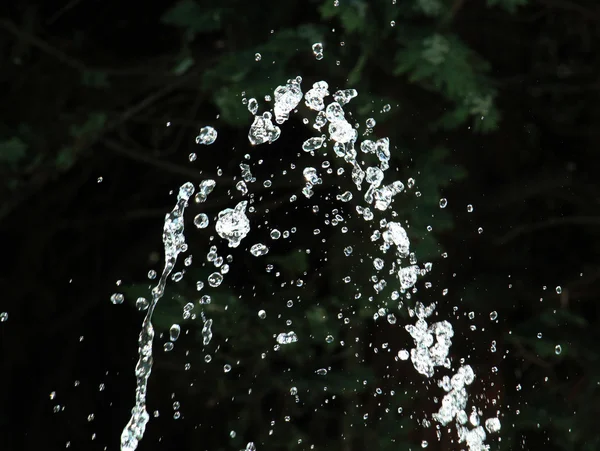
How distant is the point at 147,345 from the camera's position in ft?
8.76

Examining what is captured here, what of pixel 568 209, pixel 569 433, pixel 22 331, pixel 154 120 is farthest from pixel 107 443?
pixel 568 209

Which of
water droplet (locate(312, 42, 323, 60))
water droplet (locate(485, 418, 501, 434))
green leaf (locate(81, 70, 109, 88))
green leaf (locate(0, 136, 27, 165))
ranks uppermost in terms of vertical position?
water droplet (locate(312, 42, 323, 60))

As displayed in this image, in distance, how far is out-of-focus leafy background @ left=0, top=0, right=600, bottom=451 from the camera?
7.68ft

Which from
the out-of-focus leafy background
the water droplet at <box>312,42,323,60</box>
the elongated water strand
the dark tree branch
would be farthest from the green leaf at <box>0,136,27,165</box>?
the dark tree branch

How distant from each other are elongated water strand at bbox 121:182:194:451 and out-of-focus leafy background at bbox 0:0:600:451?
0.13 feet

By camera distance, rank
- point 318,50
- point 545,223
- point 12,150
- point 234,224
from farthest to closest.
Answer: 1. point 234,224
2. point 545,223
3. point 12,150
4. point 318,50

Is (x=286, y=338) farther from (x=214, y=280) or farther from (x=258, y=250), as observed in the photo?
(x=258, y=250)

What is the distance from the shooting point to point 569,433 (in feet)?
8.24

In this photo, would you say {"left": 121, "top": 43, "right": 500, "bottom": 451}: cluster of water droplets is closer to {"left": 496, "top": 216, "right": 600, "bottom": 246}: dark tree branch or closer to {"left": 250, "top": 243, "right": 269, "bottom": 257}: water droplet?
{"left": 250, "top": 243, "right": 269, "bottom": 257}: water droplet

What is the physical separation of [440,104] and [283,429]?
111 cm

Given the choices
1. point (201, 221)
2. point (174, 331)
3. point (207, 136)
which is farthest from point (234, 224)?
point (174, 331)

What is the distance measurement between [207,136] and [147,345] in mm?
732

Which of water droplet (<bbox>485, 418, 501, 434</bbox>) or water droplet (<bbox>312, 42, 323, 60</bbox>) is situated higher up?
water droplet (<bbox>312, 42, 323, 60</bbox>)

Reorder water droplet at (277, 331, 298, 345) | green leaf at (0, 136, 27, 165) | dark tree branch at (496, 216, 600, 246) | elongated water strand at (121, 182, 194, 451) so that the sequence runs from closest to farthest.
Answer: water droplet at (277, 331, 298, 345), green leaf at (0, 136, 27, 165), elongated water strand at (121, 182, 194, 451), dark tree branch at (496, 216, 600, 246)
